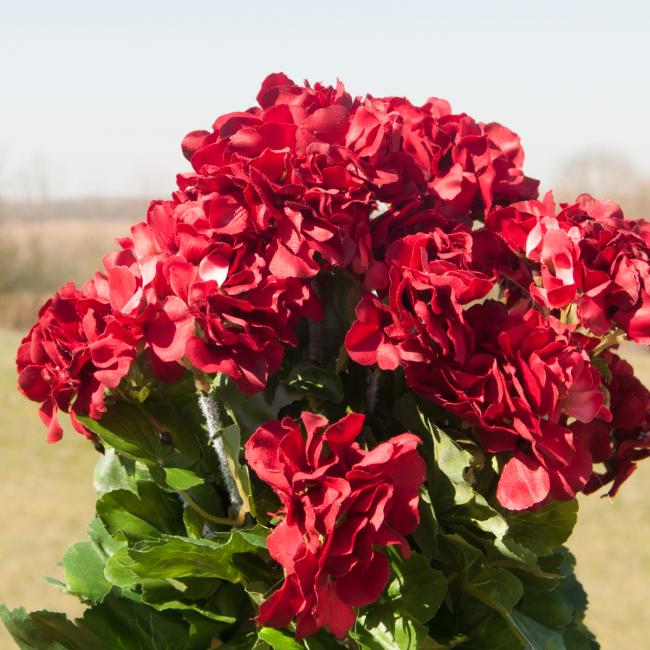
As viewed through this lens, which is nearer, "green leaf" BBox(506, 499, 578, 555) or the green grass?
"green leaf" BBox(506, 499, 578, 555)

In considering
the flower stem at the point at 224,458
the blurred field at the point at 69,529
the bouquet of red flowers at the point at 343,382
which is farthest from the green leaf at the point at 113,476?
the blurred field at the point at 69,529

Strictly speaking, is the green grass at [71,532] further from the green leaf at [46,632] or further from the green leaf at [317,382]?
the green leaf at [317,382]

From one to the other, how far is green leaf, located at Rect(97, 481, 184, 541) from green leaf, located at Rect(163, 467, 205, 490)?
6 centimetres

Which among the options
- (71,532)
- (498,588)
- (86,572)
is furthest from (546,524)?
(71,532)

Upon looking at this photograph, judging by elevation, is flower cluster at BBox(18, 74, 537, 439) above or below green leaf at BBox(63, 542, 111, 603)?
above

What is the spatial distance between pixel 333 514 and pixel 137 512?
266 mm

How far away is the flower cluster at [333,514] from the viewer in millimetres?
555

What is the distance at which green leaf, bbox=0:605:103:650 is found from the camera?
0.72m

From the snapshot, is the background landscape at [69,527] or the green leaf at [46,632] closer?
the green leaf at [46,632]

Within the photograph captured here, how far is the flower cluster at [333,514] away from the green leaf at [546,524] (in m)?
0.19

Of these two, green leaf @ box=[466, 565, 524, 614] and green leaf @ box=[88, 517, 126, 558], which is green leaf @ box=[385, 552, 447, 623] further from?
green leaf @ box=[88, 517, 126, 558]

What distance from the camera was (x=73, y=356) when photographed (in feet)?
2.10

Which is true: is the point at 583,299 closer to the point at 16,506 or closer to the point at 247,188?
the point at 247,188

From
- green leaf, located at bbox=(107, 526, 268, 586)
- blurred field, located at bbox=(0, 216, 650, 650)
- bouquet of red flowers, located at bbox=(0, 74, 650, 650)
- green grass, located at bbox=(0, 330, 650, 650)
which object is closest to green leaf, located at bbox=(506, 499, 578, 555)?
bouquet of red flowers, located at bbox=(0, 74, 650, 650)
